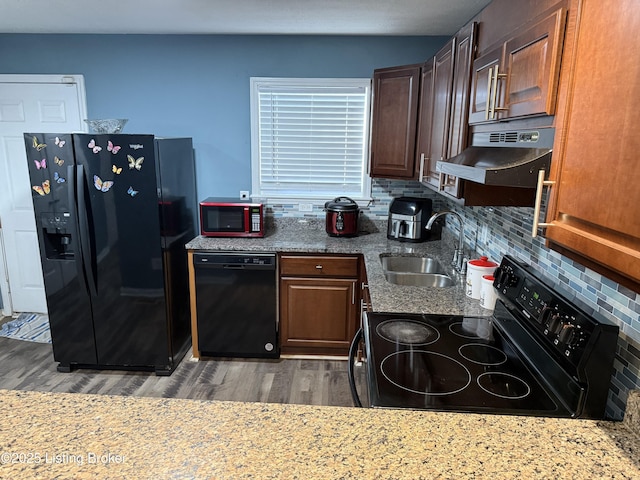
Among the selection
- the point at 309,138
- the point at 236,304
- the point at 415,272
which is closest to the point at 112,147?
the point at 236,304

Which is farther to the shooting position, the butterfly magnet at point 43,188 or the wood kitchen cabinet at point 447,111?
the butterfly magnet at point 43,188

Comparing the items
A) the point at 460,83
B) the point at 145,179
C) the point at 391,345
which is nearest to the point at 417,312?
the point at 391,345

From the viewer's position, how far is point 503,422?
39.5 inches

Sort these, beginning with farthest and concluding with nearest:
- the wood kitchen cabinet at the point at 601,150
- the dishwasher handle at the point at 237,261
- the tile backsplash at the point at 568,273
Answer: the dishwasher handle at the point at 237,261, the tile backsplash at the point at 568,273, the wood kitchen cabinet at the point at 601,150

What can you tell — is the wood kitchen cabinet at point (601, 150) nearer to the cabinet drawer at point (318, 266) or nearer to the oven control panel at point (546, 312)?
the oven control panel at point (546, 312)

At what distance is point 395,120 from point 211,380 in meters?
2.17

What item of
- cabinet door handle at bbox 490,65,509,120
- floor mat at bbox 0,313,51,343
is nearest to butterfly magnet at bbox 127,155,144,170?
floor mat at bbox 0,313,51,343

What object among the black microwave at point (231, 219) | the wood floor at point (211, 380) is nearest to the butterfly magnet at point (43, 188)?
the black microwave at point (231, 219)

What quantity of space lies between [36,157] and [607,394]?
125 inches

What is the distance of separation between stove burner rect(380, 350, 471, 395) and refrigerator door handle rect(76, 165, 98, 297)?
2.23 meters

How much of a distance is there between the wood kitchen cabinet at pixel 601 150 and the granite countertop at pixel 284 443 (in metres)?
0.40

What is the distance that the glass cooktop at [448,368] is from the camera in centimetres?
122

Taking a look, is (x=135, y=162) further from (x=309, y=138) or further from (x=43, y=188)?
(x=309, y=138)

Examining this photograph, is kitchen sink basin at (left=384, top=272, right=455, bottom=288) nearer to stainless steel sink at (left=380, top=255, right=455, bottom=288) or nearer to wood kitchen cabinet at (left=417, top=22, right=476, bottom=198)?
stainless steel sink at (left=380, top=255, right=455, bottom=288)
